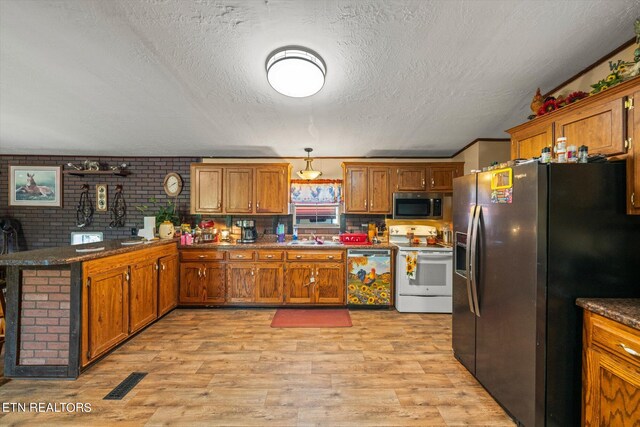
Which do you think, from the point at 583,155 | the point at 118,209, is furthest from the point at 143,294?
the point at 583,155

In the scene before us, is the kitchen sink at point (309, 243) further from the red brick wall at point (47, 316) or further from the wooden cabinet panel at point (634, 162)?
the wooden cabinet panel at point (634, 162)

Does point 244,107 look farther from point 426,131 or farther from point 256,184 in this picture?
point 426,131

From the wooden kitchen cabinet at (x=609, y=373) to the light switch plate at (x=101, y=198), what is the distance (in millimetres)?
5950

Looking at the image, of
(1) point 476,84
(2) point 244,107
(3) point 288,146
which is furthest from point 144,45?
(1) point 476,84

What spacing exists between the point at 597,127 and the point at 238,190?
3949 mm

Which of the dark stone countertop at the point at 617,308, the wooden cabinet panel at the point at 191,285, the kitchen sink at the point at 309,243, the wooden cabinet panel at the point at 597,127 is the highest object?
the wooden cabinet panel at the point at 597,127

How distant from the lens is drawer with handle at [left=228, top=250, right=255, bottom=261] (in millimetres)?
3883

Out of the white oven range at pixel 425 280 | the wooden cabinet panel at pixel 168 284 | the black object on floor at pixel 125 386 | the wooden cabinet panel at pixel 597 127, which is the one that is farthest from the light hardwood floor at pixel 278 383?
the wooden cabinet panel at pixel 597 127

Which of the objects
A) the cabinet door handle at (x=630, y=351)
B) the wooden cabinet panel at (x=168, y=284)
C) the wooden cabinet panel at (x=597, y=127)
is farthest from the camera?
the wooden cabinet panel at (x=168, y=284)

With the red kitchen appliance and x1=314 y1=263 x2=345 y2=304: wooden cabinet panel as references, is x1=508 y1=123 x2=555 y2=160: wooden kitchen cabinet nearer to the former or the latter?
the red kitchen appliance

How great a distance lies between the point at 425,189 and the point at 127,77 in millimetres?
3903

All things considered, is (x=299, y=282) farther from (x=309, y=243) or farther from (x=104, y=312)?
(x=104, y=312)

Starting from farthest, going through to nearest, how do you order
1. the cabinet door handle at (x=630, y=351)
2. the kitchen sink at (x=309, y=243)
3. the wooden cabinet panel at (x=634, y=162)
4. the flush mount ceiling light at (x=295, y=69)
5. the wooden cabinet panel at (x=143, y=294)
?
the kitchen sink at (x=309, y=243) < the wooden cabinet panel at (x=143, y=294) < the flush mount ceiling light at (x=295, y=69) < the wooden cabinet panel at (x=634, y=162) < the cabinet door handle at (x=630, y=351)

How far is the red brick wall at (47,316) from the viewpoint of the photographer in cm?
222
